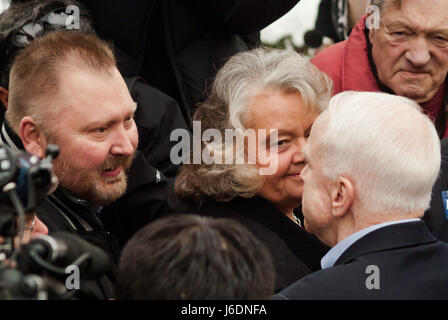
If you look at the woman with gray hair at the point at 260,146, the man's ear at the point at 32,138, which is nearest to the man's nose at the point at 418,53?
the woman with gray hair at the point at 260,146

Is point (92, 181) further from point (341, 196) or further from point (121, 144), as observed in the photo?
point (341, 196)

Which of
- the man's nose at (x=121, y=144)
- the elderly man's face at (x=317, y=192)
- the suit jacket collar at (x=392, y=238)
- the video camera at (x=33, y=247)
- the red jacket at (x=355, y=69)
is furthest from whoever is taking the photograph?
the red jacket at (x=355, y=69)

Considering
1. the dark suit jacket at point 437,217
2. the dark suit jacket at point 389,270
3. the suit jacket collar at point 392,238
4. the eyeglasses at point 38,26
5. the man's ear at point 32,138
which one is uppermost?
the eyeglasses at point 38,26

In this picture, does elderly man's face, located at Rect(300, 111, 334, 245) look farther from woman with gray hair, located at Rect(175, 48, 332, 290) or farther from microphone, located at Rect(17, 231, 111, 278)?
microphone, located at Rect(17, 231, 111, 278)

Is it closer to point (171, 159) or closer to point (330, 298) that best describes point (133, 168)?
point (171, 159)

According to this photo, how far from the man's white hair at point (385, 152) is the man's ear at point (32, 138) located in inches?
39.0

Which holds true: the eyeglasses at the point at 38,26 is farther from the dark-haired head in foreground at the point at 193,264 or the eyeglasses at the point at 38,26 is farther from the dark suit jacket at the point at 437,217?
the dark suit jacket at the point at 437,217

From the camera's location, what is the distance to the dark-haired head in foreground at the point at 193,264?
1647 mm

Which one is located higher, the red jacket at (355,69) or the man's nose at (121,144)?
the man's nose at (121,144)

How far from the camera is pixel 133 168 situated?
299 cm

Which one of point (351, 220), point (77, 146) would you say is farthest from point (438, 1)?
point (77, 146)

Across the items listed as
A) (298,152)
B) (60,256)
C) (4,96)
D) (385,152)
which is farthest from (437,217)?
(4,96)

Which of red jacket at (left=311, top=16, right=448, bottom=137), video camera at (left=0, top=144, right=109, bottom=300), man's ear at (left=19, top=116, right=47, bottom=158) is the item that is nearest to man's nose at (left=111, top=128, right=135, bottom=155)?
man's ear at (left=19, top=116, right=47, bottom=158)

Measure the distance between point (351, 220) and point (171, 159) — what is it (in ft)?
3.83
